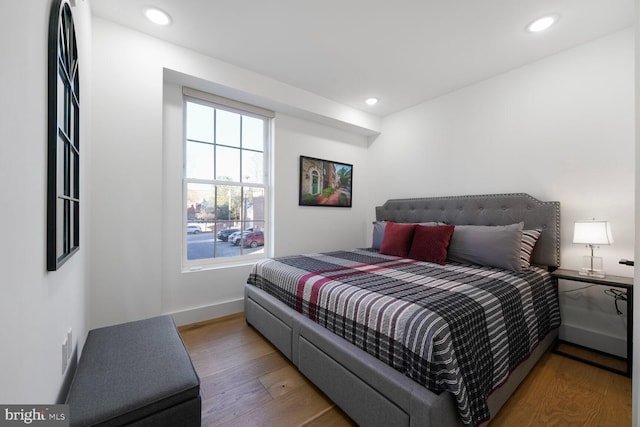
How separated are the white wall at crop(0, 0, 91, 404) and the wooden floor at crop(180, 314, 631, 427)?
0.88 meters

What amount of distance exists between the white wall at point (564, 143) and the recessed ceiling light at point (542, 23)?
54cm

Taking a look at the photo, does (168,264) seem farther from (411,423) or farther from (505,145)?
(505,145)

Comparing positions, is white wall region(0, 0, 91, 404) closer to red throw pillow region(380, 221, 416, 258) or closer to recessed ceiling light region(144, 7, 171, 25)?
recessed ceiling light region(144, 7, 171, 25)

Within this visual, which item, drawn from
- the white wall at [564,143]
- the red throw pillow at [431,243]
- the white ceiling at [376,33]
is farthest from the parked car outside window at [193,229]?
the white wall at [564,143]

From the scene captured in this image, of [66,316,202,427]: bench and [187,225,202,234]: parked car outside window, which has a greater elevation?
[187,225,202,234]: parked car outside window

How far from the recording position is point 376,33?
221 centimetres

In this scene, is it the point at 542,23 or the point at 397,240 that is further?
the point at 397,240

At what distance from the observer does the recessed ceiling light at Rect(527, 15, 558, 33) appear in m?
2.00

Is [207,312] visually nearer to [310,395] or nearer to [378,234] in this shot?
[310,395]

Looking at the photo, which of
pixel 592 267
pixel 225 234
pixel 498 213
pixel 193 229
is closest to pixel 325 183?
pixel 225 234

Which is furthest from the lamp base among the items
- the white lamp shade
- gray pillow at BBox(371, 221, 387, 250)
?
gray pillow at BBox(371, 221, 387, 250)

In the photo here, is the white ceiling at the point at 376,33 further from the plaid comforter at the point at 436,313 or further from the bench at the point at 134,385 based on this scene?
the bench at the point at 134,385

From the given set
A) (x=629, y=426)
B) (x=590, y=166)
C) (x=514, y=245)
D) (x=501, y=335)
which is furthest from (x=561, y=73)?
(x=629, y=426)

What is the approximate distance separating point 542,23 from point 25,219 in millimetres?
3322
